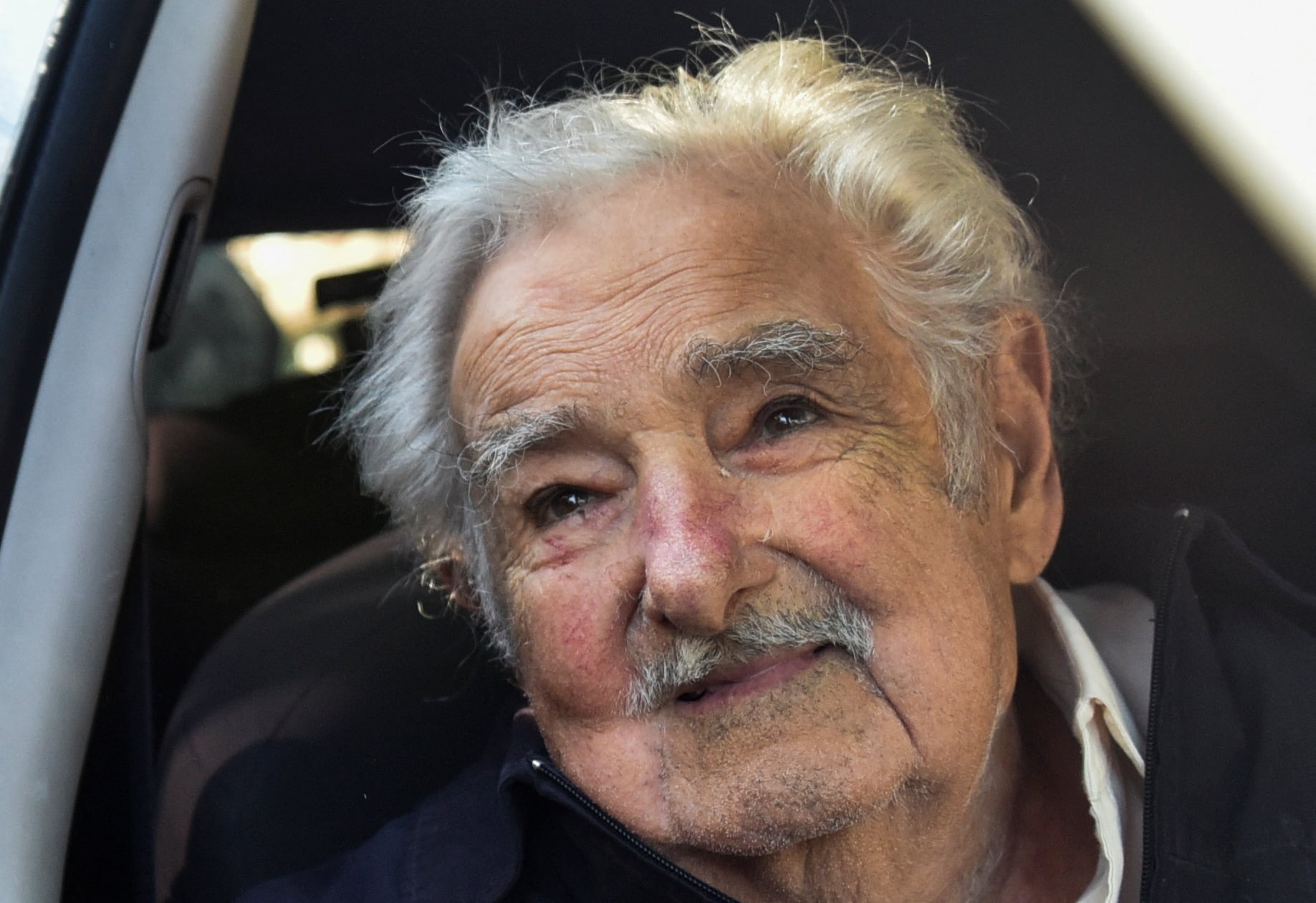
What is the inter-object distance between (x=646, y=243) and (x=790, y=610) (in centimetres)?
63

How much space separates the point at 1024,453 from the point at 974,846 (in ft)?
2.23

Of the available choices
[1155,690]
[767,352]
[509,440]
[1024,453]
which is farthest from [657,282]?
[1155,690]

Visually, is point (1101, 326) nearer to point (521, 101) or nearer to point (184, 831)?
point (521, 101)

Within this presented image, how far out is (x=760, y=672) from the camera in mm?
1765

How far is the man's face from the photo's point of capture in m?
1.74

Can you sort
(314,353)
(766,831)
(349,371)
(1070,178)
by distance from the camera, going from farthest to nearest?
(314,353) < (349,371) < (1070,178) < (766,831)

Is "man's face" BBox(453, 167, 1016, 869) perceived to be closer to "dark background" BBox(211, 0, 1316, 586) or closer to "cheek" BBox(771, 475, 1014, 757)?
"cheek" BBox(771, 475, 1014, 757)

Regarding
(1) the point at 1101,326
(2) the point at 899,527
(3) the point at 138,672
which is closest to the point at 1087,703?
(2) the point at 899,527

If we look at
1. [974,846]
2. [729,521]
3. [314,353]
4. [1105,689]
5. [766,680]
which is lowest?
[974,846]

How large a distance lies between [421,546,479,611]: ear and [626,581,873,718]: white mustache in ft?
2.24

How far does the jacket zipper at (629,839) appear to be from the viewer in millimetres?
1769

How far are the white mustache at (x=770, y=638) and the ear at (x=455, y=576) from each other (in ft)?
2.24

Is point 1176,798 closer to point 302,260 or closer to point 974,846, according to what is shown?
point 974,846

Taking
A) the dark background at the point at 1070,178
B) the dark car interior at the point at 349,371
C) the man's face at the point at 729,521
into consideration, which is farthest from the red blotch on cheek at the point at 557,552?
the dark background at the point at 1070,178
